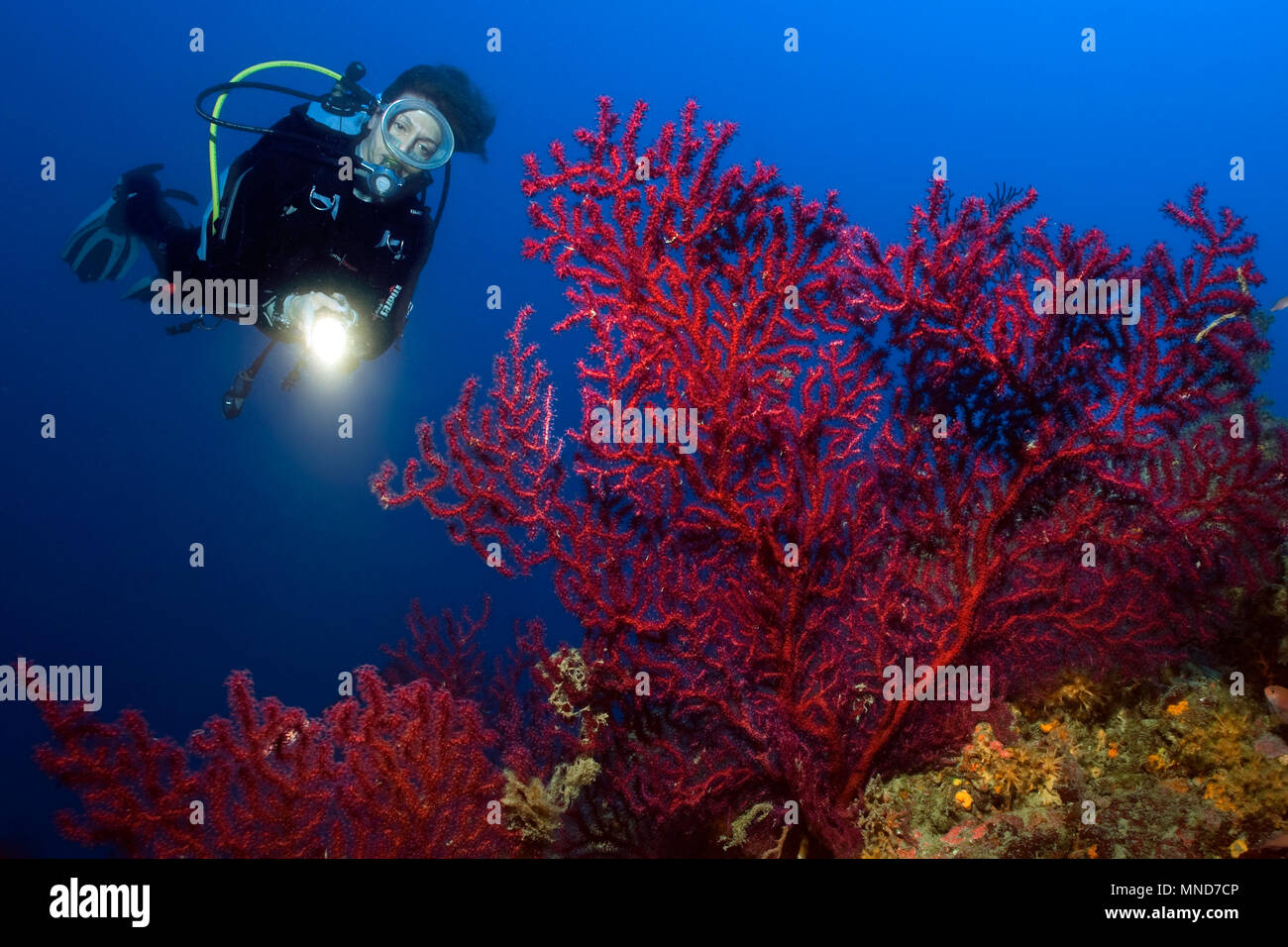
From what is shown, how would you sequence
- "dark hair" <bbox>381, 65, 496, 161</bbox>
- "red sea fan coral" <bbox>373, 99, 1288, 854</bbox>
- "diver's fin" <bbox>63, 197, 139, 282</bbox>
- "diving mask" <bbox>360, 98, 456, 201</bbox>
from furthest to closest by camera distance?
"diver's fin" <bbox>63, 197, 139, 282</bbox> < "dark hair" <bbox>381, 65, 496, 161</bbox> < "diving mask" <bbox>360, 98, 456, 201</bbox> < "red sea fan coral" <bbox>373, 99, 1288, 854</bbox>

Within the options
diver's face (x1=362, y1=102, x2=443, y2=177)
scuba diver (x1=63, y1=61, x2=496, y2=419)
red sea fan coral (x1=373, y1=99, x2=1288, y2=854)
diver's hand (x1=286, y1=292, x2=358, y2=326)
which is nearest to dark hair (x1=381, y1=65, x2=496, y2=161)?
scuba diver (x1=63, y1=61, x2=496, y2=419)

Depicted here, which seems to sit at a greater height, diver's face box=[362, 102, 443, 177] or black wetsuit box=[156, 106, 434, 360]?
diver's face box=[362, 102, 443, 177]

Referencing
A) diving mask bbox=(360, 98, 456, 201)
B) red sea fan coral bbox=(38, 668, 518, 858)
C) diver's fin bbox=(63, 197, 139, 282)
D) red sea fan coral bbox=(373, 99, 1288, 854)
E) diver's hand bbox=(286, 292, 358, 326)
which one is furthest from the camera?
diver's fin bbox=(63, 197, 139, 282)

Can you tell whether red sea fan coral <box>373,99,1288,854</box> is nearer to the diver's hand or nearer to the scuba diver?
the diver's hand

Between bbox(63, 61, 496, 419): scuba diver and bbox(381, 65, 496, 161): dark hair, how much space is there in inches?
0.8

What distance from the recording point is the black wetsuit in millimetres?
5695

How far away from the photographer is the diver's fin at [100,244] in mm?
7629

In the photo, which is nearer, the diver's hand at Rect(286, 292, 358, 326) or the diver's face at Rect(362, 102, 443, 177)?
the diver's hand at Rect(286, 292, 358, 326)

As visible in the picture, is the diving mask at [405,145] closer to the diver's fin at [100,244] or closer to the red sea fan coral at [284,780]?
the diver's fin at [100,244]

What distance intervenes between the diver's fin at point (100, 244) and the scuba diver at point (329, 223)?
230 centimetres

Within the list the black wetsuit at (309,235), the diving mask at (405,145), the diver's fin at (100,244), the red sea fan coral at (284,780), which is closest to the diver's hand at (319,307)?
the black wetsuit at (309,235)
